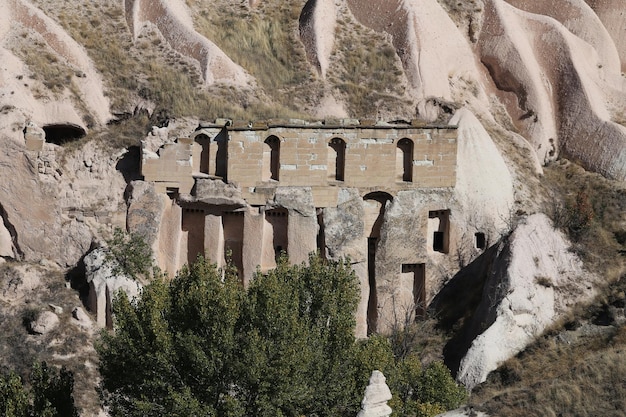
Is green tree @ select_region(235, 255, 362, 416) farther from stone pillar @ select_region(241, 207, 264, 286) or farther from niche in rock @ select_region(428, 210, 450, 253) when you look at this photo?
niche in rock @ select_region(428, 210, 450, 253)

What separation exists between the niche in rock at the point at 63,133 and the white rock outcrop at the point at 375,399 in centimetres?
1758

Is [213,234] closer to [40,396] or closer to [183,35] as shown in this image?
[183,35]

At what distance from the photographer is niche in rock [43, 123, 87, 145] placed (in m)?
47.5

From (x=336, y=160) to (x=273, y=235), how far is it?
298cm

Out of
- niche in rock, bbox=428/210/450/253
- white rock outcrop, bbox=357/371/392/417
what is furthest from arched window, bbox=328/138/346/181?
white rock outcrop, bbox=357/371/392/417

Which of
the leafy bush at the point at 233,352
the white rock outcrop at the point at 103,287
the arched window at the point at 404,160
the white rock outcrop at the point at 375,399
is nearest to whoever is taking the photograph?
the white rock outcrop at the point at 375,399

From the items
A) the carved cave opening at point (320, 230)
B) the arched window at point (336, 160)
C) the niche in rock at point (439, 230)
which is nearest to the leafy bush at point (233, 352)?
the carved cave opening at point (320, 230)

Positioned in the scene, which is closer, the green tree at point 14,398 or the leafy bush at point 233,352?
the leafy bush at point 233,352

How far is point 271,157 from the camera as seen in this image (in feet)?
153

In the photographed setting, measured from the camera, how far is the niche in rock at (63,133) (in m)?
47.5

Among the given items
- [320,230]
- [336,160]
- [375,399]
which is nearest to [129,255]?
[320,230]

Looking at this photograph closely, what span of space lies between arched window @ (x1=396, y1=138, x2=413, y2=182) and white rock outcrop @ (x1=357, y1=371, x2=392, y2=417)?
14.2 metres

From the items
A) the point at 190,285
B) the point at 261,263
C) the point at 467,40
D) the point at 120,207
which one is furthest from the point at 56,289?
the point at 467,40

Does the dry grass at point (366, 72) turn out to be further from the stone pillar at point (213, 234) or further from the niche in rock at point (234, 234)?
the stone pillar at point (213, 234)
